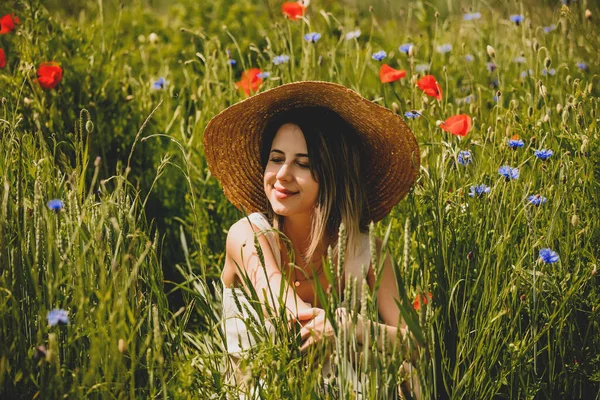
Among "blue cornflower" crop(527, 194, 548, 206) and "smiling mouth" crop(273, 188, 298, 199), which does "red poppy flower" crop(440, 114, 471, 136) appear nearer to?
"blue cornflower" crop(527, 194, 548, 206)

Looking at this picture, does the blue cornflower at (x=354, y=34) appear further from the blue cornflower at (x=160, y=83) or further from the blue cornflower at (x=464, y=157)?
the blue cornflower at (x=464, y=157)

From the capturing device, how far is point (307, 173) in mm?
2408

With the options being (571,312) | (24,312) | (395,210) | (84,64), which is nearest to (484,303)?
(571,312)

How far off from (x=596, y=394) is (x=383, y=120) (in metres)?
1.04

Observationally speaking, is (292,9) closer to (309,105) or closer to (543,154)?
Answer: (309,105)

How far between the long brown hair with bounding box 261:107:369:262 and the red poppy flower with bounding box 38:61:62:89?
95 centimetres

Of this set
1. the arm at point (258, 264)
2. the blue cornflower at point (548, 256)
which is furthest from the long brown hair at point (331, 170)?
the blue cornflower at point (548, 256)

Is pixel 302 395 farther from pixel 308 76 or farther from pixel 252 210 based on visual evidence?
pixel 308 76

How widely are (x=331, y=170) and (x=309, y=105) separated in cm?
24

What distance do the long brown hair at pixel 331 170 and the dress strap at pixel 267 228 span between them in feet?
0.13

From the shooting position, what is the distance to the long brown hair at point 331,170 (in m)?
2.41

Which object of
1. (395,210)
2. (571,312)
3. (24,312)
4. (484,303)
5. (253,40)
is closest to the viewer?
(24,312)

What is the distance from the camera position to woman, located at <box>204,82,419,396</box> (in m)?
2.40

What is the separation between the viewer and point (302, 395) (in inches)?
74.3
